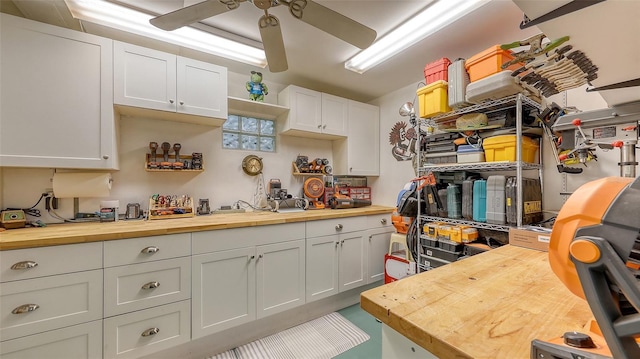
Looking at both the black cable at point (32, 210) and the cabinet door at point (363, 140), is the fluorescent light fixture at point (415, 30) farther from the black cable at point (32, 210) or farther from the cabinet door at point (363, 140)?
the black cable at point (32, 210)

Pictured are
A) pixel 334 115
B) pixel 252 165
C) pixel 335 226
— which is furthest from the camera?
pixel 334 115

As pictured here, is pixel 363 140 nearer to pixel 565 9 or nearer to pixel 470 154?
pixel 470 154

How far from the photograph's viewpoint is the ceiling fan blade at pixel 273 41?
1288mm

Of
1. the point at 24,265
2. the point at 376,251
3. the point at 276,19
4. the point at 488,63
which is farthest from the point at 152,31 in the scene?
the point at 376,251

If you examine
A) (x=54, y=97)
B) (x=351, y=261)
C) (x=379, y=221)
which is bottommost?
Answer: (x=351, y=261)

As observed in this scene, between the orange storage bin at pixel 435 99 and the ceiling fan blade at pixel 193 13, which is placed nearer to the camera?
the ceiling fan blade at pixel 193 13

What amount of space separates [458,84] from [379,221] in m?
1.57

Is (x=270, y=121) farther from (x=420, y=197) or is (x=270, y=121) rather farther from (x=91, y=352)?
(x=91, y=352)

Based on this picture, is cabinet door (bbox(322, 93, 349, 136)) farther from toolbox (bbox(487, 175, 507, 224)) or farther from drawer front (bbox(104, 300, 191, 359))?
drawer front (bbox(104, 300, 191, 359))

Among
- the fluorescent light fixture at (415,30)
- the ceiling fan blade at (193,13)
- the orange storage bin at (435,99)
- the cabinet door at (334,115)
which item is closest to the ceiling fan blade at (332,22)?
the ceiling fan blade at (193,13)

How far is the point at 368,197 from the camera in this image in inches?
127

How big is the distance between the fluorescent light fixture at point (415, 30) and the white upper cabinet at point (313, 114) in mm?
548

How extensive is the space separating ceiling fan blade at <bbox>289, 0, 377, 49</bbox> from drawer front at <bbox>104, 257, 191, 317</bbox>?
68.3 inches

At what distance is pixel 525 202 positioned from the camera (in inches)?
66.0
